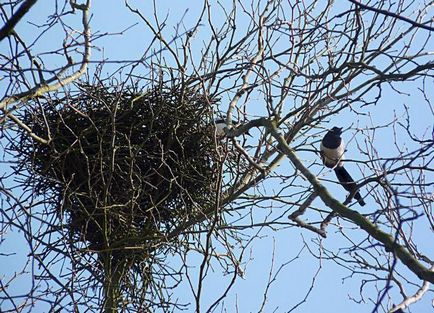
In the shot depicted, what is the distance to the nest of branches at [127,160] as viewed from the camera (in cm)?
405

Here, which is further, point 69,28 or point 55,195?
point 55,195

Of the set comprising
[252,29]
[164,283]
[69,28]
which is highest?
[252,29]

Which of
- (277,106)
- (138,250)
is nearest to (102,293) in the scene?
(138,250)

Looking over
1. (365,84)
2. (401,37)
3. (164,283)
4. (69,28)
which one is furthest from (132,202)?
(401,37)

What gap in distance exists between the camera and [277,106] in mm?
3785

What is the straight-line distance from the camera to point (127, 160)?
424cm

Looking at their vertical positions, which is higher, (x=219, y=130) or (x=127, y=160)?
(x=219, y=130)

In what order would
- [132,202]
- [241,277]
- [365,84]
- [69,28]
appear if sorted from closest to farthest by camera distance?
[69,28] < [365,84] < [132,202] < [241,277]

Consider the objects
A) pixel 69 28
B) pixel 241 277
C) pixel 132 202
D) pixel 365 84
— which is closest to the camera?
pixel 69 28

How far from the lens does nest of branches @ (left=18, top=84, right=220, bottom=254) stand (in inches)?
160

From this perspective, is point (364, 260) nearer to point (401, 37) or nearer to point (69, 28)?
point (401, 37)

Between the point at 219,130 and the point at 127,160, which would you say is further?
the point at 219,130

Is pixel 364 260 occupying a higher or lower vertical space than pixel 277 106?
lower

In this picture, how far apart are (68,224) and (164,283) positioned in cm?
69
